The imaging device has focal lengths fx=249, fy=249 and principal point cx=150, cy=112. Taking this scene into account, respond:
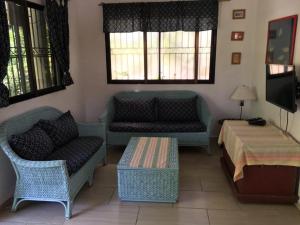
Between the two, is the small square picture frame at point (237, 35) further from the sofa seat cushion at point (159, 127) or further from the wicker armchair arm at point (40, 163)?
the wicker armchair arm at point (40, 163)

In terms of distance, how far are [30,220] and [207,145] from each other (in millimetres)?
2512

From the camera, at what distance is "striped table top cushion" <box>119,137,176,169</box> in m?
2.56

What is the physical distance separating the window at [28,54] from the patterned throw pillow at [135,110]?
3.51 feet

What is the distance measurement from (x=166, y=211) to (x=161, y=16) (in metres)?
2.98

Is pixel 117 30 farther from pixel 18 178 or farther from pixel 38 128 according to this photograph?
pixel 18 178

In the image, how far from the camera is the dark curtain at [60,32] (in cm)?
329

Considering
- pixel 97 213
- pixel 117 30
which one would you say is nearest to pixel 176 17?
pixel 117 30

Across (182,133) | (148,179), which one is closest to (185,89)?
(182,133)

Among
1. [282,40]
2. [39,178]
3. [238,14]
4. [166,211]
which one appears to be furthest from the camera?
[238,14]

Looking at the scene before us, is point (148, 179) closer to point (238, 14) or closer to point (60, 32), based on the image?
point (60, 32)

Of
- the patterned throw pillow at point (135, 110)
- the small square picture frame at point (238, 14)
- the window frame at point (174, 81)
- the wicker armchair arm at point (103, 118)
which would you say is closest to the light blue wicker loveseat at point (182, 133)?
the wicker armchair arm at point (103, 118)

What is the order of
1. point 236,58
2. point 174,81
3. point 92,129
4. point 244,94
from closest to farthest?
1. point 92,129
2. point 244,94
3. point 236,58
4. point 174,81

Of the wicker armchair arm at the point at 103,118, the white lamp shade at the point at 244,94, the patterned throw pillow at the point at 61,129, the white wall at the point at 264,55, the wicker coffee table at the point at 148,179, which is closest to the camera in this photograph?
the wicker coffee table at the point at 148,179

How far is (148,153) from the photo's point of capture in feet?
9.30
